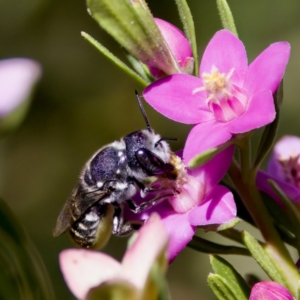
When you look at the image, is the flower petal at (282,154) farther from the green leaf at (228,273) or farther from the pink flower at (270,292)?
the pink flower at (270,292)

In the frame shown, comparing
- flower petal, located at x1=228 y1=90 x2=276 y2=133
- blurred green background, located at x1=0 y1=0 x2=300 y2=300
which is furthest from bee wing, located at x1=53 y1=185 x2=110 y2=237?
blurred green background, located at x1=0 y1=0 x2=300 y2=300

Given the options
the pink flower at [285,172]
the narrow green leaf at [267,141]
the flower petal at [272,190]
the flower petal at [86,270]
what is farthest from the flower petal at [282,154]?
the flower petal at [86,270]

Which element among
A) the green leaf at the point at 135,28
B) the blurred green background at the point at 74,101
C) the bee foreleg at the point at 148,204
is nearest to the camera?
the green leaf at the point at 135,28

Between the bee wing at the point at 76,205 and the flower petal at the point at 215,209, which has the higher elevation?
the bee wing at the point at 76,205

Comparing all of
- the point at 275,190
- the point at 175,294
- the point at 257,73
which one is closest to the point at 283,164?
the point at 275,190

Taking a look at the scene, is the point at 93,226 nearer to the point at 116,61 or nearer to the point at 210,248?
the point at 210,248

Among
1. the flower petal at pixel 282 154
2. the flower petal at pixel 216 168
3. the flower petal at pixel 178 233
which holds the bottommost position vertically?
the flower petal at pixel 282 154

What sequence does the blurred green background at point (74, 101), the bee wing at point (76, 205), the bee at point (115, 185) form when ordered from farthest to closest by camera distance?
→ the blurred green background at point (74, 101) < the bee wing at point (76, 205) < the bee at point (115, 185)

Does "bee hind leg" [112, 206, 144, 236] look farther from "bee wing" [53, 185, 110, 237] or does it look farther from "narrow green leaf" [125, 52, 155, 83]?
"narrow green leaf" [125, 52, 155, 83]
